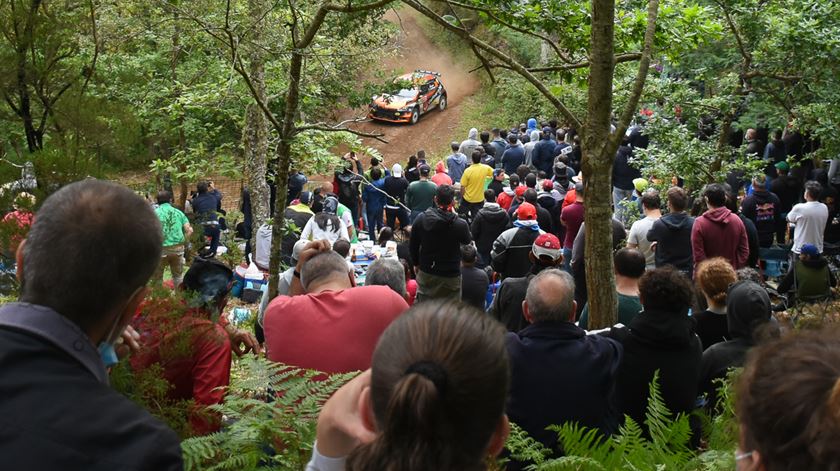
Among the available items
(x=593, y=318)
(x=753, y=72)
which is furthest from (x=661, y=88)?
(x=593, y=318)

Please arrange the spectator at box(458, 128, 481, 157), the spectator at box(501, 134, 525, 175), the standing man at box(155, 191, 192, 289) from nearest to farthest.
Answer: the standing man at box(155, 191, 192, 289), the spectator at box(501, 134, 525, 175), the spectator at box(458, 128, 481, 157)

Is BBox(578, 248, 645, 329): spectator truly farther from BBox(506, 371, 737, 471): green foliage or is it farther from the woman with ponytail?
the woman with ponytail

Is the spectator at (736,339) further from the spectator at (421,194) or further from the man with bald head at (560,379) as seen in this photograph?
the spectator at (421,194)

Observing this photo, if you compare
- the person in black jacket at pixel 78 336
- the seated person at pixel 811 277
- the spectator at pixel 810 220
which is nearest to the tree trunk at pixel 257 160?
the seated person at pixel 811 277

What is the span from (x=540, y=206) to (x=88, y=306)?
11717 mm

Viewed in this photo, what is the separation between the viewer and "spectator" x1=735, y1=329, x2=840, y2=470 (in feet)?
5.32

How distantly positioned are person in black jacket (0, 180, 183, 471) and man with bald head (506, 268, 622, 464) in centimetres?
232

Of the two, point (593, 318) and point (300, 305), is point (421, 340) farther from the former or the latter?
point (593, 318)

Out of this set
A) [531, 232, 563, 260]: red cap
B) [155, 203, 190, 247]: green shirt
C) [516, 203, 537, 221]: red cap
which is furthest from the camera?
[155, 203, 190, 247]: green shirt

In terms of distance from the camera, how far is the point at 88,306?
1910 millimetres

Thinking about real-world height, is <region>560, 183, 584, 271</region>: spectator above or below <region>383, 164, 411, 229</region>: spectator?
above

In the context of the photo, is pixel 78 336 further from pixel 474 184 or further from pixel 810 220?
pixel 474 184

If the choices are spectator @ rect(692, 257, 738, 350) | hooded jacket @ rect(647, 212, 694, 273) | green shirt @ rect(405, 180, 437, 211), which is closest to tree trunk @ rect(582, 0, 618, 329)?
spectator @ rect(692, 257, 738, 350)

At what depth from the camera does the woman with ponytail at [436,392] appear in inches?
66.5
